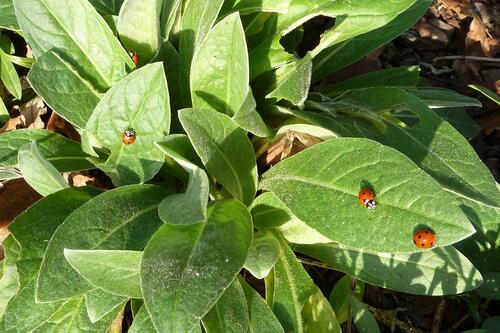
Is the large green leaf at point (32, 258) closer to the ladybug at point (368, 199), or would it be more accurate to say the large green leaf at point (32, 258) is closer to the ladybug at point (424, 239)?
the ladybug at point (368, 199)

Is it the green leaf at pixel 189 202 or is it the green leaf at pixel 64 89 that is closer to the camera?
the green leaf at pixel 189 202

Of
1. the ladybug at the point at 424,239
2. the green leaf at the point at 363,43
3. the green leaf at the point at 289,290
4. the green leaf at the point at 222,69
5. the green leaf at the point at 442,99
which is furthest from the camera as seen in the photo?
the green leaf at the point at 363,43

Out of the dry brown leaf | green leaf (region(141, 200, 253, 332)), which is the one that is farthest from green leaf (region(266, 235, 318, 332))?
the dry brown leaf

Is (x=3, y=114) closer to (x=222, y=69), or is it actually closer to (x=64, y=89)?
(x=64, y=89)

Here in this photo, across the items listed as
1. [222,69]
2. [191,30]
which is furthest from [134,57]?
[222,69]

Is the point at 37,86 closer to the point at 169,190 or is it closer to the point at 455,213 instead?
the point at 169,190

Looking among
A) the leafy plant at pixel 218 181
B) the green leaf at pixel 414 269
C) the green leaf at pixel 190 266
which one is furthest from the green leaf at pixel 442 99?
the green leaf at pixel 190 266

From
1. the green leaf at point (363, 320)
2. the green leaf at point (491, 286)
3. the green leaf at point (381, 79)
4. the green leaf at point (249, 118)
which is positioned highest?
the green leaf at point (249, 118)
